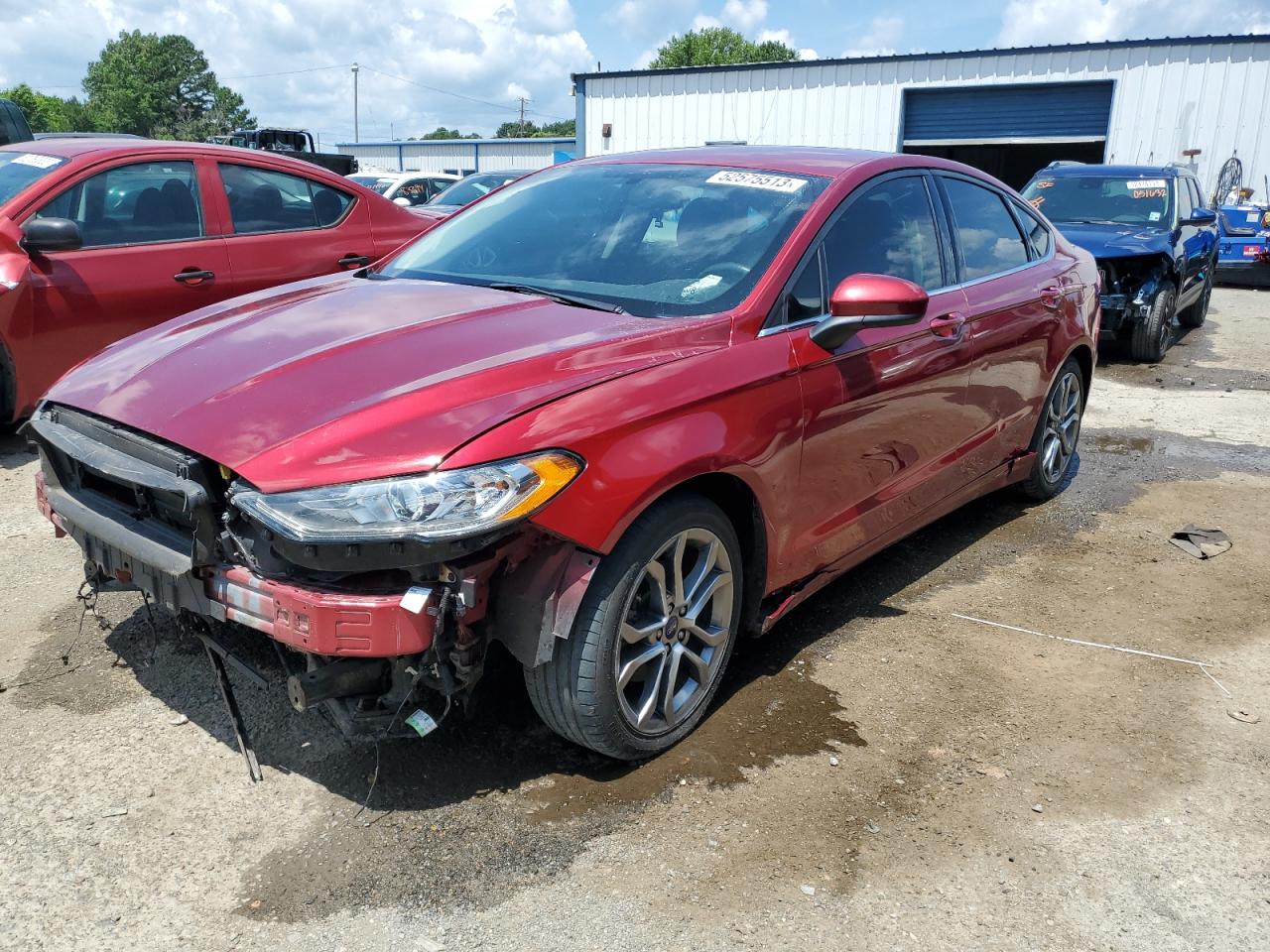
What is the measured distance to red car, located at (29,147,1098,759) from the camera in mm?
2354

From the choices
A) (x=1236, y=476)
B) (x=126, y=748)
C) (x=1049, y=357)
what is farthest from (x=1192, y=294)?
(x=126, y=748)

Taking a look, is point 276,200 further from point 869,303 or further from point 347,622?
point 347,622

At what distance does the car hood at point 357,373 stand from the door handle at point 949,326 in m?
1.18

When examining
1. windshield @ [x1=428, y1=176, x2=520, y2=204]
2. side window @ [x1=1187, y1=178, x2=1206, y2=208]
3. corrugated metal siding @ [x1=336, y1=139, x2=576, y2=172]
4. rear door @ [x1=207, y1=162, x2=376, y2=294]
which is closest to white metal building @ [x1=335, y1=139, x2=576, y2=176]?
corrugated metal siding @ [x1=336, y1=139, x2=576, y2=172]

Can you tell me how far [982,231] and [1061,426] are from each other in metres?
1.40

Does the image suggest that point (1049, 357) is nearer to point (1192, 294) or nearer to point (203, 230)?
point (203, 230)

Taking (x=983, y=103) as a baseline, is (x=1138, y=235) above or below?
below

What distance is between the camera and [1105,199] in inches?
404

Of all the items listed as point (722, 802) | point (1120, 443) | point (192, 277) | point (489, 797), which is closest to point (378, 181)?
point (192, 277)

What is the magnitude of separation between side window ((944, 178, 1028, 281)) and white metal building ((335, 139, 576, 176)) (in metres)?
39.2

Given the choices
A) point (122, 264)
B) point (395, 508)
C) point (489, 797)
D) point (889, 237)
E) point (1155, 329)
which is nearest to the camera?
point (395, 508)

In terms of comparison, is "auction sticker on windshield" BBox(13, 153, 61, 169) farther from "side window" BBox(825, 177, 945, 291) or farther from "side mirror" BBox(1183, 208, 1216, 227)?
"side mirror" BBox(1183, 208, 1216, 227)

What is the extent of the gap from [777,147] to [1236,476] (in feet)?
12.5

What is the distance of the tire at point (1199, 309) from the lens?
37.7 ft
